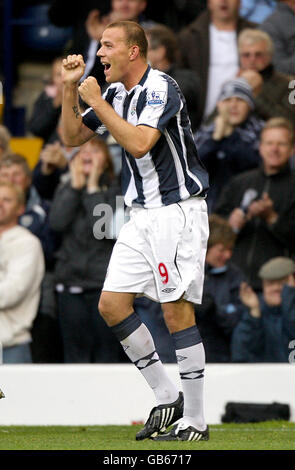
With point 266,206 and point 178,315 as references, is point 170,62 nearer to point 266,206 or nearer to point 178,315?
point 266,206

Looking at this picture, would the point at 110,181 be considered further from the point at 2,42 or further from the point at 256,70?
the point at 2,42

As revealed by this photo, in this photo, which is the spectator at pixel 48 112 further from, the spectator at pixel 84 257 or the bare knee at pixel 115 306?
the bare knee at pixel 115 306

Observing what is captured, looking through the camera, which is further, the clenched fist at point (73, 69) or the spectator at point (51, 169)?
the spectator at point (51, 169)

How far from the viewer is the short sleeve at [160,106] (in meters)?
6.39

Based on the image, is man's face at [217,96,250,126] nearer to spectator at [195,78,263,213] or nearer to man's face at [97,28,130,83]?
spectator at [195,78,263,213]

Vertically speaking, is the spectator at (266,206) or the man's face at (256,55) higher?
the man's face at (256,55)

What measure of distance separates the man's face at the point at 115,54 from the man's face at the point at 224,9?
445cm

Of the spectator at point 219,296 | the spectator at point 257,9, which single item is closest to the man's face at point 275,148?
the spectator at point 219,296

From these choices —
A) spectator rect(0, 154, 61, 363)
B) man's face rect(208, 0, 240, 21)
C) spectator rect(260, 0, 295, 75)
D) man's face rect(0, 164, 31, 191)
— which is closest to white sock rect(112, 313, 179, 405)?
spectator rect(0, 154, 61, 363)

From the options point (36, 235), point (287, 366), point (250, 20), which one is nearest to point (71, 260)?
point (36, 235)

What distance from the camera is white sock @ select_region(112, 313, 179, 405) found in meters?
6.61

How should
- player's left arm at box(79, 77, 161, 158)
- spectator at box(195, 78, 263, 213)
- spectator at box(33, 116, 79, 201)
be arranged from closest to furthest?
1. player's left arm at box(79, 77, 161, 158)
2. spectator at box(195, 78, 263, 213)
3. spectator at box(33, 116, 79, 201)

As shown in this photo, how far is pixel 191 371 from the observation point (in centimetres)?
654

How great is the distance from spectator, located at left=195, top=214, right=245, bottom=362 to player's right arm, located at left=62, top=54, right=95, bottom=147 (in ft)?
10.0
